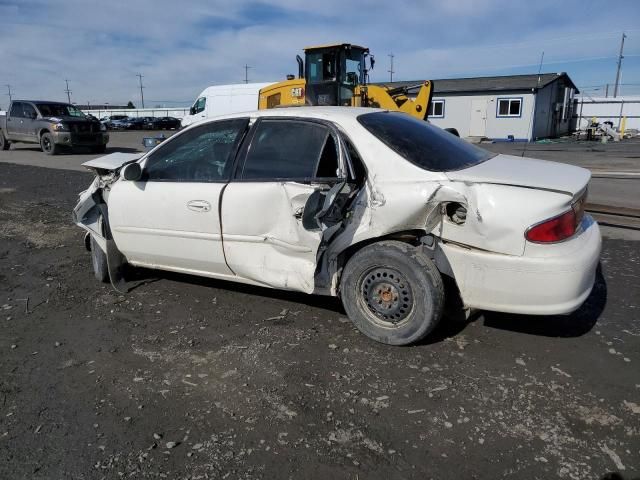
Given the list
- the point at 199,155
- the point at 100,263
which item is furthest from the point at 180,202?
the point at 100,263

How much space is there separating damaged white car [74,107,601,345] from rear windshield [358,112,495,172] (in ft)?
0.06

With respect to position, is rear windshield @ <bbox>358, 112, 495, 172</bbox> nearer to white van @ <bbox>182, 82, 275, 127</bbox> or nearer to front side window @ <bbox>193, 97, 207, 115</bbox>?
white van @ <bbox>182, 82, 275, 127</bbox>

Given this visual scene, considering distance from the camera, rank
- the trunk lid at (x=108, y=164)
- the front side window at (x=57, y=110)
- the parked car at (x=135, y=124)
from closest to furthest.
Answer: the trunk lid at (x=108, y=164) → the front side window at (x=57, y=110) → the parked car at (x=135, y=124)

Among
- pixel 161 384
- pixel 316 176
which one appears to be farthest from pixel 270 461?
pixel 316 176

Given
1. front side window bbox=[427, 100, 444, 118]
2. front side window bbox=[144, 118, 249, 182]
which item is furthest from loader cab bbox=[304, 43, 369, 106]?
front side window bbox=[427, 100, 444, 118]

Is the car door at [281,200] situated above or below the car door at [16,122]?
below

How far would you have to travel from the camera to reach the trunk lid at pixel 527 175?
3210 mm

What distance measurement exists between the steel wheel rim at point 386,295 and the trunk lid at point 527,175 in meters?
0.79

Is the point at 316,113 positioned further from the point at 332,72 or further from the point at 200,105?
the point at 200,105

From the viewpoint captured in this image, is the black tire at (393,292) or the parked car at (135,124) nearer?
the black tire at (393,292)

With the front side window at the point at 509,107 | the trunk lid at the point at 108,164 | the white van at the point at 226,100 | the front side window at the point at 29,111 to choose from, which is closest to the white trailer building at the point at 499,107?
the front side window at the point at 509,107

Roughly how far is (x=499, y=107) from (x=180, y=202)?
29.8 m

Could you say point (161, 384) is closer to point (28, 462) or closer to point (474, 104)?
point (28, 462)

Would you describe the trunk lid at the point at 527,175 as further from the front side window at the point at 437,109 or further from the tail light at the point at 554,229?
the front side window at the point at 437,109
